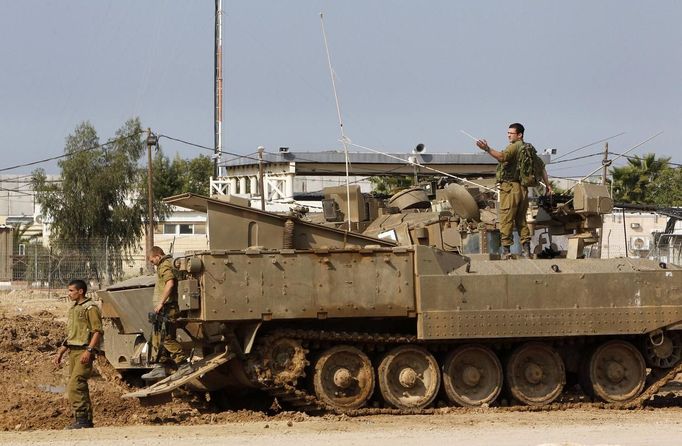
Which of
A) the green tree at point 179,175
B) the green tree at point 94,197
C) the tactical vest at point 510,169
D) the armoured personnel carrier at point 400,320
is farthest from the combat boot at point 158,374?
the green tree at point 179,175

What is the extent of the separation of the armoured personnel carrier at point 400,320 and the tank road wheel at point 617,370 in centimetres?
2

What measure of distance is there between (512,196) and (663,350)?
2.78 metres

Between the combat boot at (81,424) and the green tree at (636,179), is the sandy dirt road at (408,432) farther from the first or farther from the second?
the green tree at (636,179)

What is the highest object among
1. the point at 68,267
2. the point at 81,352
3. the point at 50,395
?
the point at 68,267

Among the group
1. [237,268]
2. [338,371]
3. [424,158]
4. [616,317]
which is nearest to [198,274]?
[237,268]

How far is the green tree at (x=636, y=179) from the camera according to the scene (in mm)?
53281

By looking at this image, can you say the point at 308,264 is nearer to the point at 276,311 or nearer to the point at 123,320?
the point at 276,311

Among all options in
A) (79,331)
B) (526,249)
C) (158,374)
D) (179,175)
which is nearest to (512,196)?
(526,249)

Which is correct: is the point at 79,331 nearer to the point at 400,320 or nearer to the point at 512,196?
the point at 400,320

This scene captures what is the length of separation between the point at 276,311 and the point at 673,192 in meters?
43.0

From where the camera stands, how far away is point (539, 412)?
16172 mm

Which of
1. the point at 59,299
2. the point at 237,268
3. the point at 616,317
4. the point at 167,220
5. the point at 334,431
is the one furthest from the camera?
the point at 167,220

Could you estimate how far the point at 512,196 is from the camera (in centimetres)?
1720

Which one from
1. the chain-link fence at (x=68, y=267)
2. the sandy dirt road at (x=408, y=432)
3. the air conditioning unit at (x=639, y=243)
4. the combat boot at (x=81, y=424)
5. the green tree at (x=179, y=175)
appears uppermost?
the green tree at (x=179, y=175)
